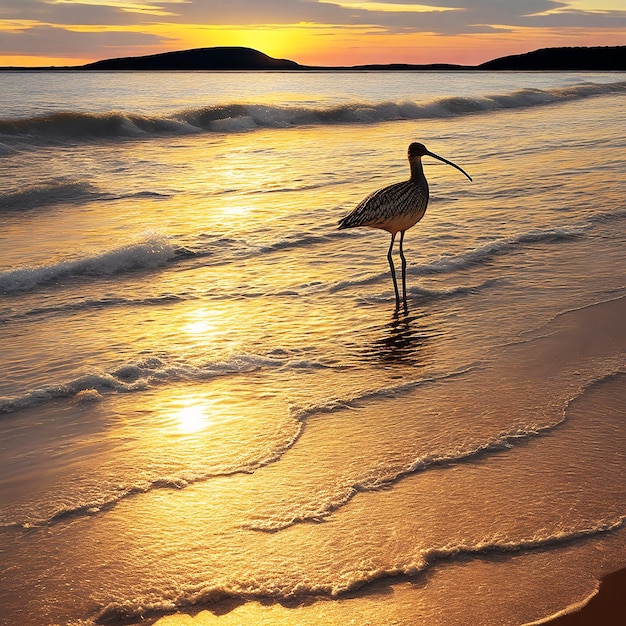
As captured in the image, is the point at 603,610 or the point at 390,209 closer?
the point at 603,610

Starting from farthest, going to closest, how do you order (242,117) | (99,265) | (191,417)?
(242,117), (99,265), (191,417)

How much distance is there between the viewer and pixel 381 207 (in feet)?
27.8

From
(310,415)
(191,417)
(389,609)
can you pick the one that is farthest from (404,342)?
(389,609)

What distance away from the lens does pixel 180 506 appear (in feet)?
14.3

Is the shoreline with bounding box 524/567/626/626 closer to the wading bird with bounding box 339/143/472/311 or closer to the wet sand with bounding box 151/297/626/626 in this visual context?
the wet sand with bounding box 151/297/626/626

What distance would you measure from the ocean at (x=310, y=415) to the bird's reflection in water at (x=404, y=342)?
3cm

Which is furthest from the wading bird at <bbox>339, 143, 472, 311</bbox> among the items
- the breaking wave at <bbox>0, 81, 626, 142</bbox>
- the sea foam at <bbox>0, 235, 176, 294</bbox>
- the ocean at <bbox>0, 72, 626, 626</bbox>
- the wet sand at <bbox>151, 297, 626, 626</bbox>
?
the breaking wave at <bbox>0, 81, 626, 142</bbox>

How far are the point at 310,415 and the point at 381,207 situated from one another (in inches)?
135

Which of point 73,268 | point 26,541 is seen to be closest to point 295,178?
point 73,268

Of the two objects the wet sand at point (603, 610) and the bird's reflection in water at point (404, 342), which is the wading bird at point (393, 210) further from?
the wet sand at point (603, 610)

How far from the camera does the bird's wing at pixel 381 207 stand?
8.43m

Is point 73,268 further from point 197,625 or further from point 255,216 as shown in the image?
point 197,625

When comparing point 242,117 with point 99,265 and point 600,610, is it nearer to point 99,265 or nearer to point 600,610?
point 99,265

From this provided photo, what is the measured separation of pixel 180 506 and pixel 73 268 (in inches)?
228
